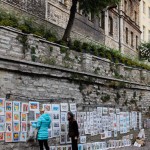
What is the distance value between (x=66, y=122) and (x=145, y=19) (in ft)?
119

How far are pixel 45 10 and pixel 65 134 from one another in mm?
10172

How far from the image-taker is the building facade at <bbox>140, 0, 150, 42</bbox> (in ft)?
157

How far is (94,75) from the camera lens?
686 inches

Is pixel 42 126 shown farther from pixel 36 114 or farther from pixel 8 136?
pixel 8 136

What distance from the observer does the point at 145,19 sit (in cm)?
4903

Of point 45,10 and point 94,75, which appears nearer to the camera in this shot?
point 94,75

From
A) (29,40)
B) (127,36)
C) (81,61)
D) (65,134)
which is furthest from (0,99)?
(127,36)

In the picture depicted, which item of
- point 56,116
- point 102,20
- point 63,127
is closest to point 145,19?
point 102,20

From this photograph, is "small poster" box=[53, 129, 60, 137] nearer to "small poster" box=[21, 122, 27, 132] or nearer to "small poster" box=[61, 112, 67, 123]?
"small poster" box=[61, 112, 67, 123]

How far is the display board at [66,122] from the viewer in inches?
492

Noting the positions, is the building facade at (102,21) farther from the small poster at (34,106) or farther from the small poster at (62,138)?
the small poster at (62,138)

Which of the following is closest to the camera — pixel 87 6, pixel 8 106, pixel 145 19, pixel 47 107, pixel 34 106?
pixel 8 106

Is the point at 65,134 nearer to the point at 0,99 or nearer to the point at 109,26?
the point at 0,99

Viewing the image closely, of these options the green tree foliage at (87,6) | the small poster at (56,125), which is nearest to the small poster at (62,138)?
the small poster at (56,125)
